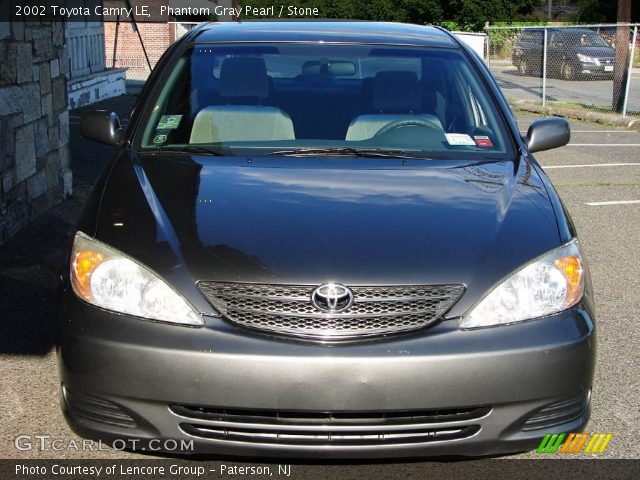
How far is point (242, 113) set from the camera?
15.9 ft

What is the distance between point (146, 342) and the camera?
321cm

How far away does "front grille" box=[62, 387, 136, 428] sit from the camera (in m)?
3.27

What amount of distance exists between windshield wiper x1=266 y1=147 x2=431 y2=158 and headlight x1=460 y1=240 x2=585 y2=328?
1143 mm

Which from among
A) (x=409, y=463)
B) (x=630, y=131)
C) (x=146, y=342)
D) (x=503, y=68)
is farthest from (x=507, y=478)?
(x=503, y=68)

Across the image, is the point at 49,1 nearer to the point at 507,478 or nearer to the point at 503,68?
the point at 507,478

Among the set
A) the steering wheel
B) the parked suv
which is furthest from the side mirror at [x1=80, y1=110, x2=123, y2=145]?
the parked suv

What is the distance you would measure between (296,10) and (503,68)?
20.6m

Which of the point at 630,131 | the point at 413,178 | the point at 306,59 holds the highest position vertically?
the point at 306,59

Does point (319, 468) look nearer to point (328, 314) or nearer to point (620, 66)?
point (328, 314)

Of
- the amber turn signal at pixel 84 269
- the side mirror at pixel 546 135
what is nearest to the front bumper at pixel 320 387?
the amber turn signal at pixel 84 269

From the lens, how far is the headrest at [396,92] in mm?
4986

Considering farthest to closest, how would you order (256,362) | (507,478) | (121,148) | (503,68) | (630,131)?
1. (503,68)
2. (630,131)
3. (121,148)
4. (507,478)
5. (256,362)

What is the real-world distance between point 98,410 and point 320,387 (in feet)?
2.56

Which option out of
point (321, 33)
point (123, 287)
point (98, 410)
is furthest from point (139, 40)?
point (98, 410)
